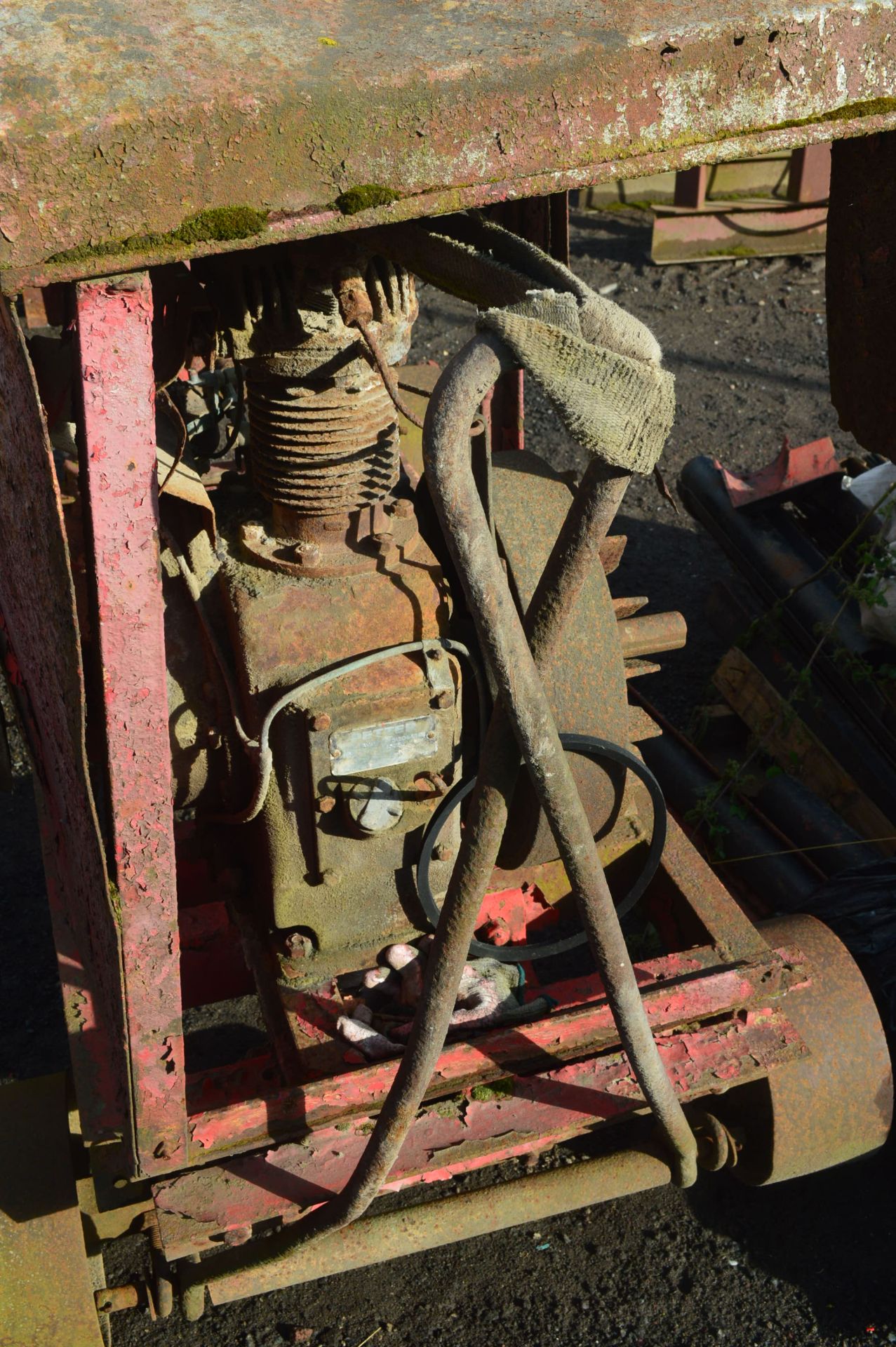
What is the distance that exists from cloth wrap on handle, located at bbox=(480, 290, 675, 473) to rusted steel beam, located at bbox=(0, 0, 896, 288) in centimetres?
18

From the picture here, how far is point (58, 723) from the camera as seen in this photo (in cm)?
161

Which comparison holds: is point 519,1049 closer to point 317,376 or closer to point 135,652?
point 135,652

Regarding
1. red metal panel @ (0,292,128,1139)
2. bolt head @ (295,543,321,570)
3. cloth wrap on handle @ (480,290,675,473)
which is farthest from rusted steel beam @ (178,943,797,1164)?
cloth wrap on handle @ (480,290,675,473)

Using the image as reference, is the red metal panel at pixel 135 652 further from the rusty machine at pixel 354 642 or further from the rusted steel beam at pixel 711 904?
the rusted steel beam at pixel 711 904

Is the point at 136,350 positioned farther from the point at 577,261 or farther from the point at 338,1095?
the point at 577,261

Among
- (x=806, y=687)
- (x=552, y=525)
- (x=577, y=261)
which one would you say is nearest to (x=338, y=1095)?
(x=552, y=525)

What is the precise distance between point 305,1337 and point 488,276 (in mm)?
2043

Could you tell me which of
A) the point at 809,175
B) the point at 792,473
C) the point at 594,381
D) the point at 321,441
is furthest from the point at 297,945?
the point at 809,175

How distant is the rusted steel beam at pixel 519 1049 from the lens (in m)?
1.94

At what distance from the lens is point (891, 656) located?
10.7ft

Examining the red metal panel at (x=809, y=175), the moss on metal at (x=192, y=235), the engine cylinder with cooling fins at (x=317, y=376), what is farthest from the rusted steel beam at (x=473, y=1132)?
the red metal panel at (x=809, y=175)

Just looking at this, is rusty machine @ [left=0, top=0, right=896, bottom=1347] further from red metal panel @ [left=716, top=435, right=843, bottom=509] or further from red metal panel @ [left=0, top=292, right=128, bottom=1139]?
red metal panel @ [left=716, top=435, right=843, bottom=509]

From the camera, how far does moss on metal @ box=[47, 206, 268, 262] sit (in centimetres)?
125

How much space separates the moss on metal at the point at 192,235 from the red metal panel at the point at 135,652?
4 centimetres
